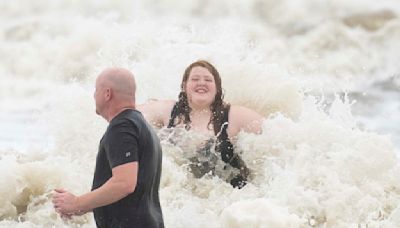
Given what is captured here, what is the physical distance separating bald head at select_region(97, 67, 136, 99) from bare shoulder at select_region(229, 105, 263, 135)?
9.30 feet

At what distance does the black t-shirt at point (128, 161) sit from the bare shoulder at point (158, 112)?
290 centimetres

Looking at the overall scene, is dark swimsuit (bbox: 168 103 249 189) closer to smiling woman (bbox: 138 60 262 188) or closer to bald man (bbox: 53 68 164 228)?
smiling woman (bbox: 138 60 262 188)

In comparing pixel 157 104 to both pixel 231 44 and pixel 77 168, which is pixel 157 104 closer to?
pixel 77 168

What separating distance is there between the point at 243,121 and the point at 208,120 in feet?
0.94

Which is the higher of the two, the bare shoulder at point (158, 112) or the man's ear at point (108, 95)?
the man's ear at point (108, 95)

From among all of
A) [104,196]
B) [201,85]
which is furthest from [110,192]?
[201,85]

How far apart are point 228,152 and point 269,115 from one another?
46.6 inches

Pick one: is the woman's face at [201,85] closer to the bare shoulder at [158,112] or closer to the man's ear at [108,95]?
the bare shoulder at [158,112]

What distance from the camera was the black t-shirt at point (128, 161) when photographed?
2.66 meters

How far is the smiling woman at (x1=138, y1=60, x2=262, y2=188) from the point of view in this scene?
18.0 feet

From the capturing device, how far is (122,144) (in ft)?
8.71

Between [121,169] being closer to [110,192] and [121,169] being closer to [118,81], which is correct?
[110,192]

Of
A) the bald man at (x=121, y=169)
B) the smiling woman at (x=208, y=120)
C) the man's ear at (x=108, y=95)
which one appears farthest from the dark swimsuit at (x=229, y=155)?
the man's ear at (x=108, y=95)

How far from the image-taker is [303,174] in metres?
5.12
